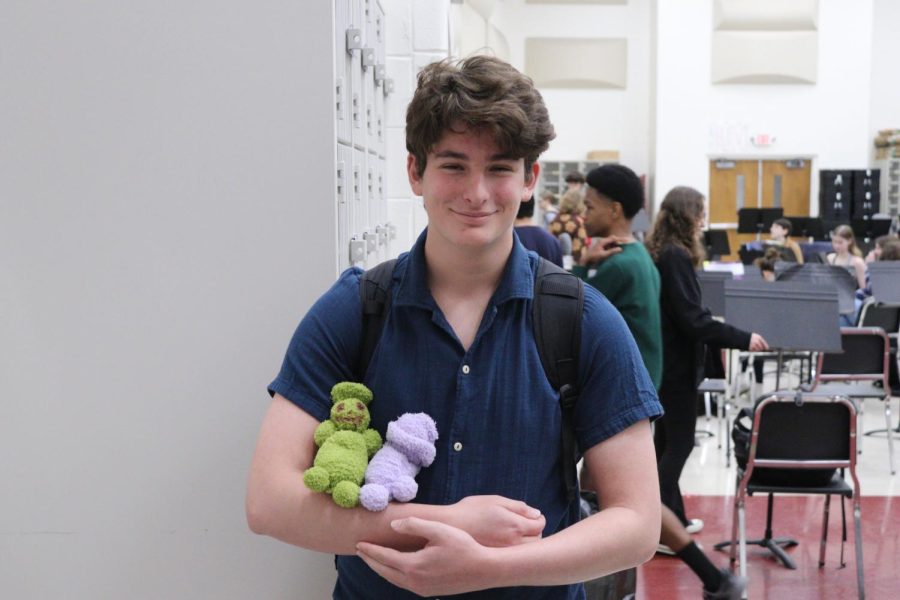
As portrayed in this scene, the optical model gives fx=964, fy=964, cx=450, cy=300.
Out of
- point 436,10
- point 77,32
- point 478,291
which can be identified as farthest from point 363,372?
point 436,10

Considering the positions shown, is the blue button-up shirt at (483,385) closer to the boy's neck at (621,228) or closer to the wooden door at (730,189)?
the boy's neck at (621,228)

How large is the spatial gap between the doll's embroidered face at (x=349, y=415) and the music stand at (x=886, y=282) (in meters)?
7.15

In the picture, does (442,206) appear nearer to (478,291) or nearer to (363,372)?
(478,291)

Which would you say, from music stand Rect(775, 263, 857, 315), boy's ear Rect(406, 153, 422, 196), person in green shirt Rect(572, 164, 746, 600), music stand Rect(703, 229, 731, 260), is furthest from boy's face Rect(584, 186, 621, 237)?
music stand Rect(703, 229, 731, 260)

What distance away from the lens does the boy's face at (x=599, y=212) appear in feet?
13.0

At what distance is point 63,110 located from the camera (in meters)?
2.18

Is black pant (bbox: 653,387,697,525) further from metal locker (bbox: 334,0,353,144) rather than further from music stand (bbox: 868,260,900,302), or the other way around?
music stand (bbox: 868,260,900,302)

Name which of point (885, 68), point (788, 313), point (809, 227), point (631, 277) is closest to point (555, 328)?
point (631, 277)

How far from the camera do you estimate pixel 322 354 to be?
1.45 metres

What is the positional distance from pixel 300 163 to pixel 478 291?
34.9 inches

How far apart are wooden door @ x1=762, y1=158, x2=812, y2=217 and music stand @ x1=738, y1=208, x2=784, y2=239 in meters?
3.06

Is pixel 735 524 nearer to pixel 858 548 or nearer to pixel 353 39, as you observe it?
pixel 858 548

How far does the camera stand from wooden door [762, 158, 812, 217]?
1842 centimetres

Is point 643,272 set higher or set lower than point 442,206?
lower
